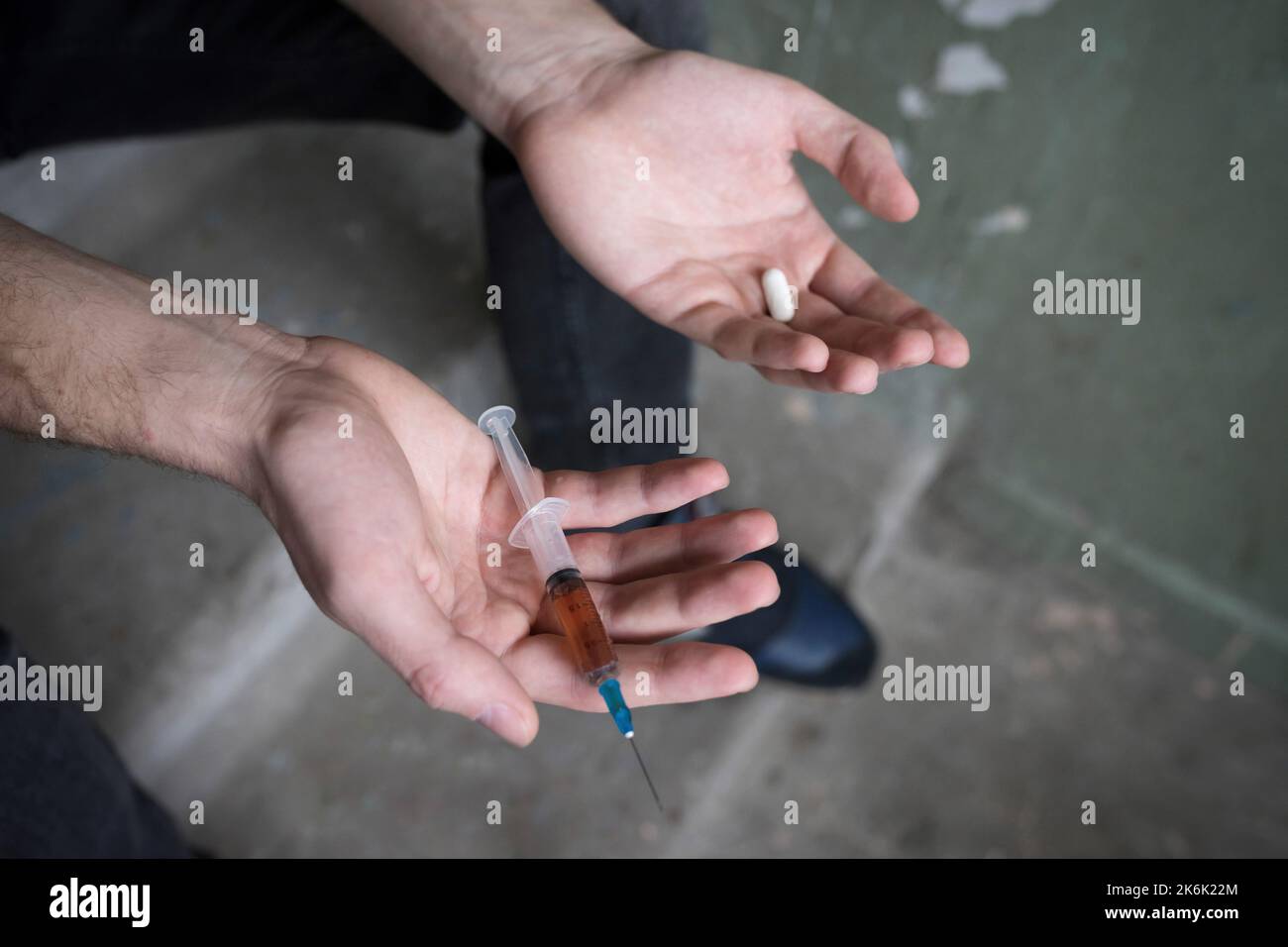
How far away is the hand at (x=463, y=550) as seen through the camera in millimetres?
791

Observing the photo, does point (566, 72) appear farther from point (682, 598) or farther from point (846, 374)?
point (682, 598)

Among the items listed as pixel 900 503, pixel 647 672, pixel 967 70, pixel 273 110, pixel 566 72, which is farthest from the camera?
pixel 900 503

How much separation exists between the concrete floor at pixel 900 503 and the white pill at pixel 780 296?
0.66 m

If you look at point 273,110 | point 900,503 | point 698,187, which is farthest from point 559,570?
point 900,503

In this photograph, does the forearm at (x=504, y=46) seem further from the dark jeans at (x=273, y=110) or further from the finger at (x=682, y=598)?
the finger at (x=682, y=598)

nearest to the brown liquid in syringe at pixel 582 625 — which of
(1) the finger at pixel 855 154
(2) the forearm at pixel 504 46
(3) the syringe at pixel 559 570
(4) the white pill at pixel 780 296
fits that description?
(3) the syringe at pixel 559 570

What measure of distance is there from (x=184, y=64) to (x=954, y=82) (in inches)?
46.9

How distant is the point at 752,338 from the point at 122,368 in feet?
2.16

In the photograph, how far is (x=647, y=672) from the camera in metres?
0.91

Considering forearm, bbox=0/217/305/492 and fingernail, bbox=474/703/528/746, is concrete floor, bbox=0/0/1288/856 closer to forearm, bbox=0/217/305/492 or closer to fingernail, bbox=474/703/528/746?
forearm, bbox=0/217/305/492
